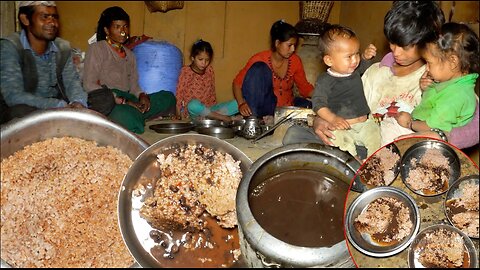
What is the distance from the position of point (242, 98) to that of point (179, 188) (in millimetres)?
1521

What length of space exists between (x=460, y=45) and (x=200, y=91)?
5.67 feet

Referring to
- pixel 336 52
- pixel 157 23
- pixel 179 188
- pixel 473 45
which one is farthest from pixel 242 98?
pixel 473 45

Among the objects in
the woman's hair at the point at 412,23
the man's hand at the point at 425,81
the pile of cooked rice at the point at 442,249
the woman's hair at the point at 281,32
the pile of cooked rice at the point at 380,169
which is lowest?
the pile of cooked rice at the point at 442,249

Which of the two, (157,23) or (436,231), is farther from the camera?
(157,23)

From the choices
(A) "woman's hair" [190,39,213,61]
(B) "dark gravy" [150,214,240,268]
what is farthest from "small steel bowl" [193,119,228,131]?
(B) "dark gravy" [150,214,240,268]

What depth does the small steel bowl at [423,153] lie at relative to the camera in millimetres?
1461

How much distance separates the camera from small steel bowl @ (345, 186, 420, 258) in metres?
1.40

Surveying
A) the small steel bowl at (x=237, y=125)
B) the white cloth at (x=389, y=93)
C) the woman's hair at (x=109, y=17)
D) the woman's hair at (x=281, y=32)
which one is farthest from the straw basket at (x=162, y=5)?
the white cloth at (x=389, y=93)

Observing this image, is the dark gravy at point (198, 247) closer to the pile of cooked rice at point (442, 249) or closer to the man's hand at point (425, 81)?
the pile of cooked rice at point (442, 249)

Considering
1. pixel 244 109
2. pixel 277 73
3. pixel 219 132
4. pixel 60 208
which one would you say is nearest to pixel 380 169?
pixel 60 208

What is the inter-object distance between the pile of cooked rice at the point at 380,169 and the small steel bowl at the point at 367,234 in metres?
0.04

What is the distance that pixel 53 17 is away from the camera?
7.92ft

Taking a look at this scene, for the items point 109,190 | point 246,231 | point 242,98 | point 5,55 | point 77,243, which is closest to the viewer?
point 246,231

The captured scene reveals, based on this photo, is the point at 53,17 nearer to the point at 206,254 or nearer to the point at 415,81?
the point at 206,254
